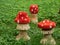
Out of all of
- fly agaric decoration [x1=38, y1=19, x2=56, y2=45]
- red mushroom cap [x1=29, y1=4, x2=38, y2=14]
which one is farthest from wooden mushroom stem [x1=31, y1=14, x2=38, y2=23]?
fly agaric decoration [x1=38, y1=19, x2=56, y2=45]

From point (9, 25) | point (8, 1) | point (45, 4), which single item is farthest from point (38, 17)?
point (8, 1)

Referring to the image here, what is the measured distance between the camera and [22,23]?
6.53 metres

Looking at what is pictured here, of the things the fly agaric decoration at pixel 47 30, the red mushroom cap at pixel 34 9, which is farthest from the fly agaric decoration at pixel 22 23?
the red mushroom cap at pixel 34 9

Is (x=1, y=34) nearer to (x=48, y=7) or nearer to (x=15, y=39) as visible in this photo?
(x=15, y=39)

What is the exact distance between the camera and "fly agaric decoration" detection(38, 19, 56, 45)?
20.8 feet

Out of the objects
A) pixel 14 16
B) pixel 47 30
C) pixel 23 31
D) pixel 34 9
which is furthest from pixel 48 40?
pixel 14 16

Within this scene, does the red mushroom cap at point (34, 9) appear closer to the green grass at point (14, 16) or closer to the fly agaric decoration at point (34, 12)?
the fly agaric decoration at point (34, 12)

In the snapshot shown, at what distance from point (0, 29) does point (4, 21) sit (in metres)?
0.78

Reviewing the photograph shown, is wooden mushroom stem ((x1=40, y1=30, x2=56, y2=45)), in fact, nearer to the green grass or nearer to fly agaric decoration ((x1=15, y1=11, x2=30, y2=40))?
the green grass

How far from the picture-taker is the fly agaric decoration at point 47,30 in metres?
6.34

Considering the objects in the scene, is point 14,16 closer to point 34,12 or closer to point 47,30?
point 34,12

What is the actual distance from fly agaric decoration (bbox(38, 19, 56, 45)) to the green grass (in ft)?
0.65

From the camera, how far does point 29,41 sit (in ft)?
21.6

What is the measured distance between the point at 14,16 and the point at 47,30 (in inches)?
85.6
